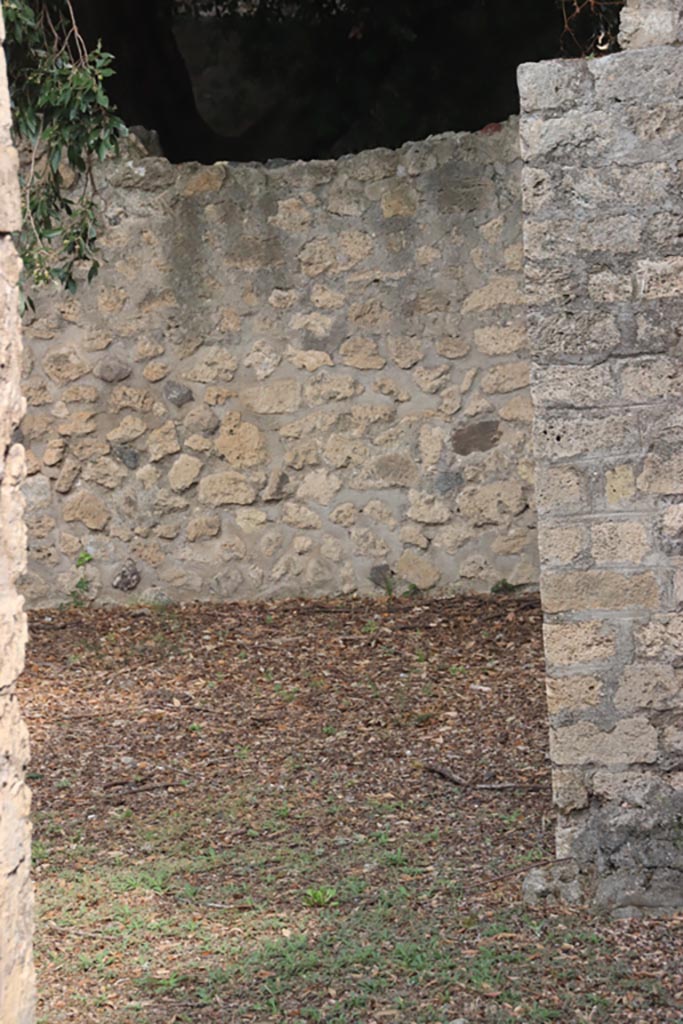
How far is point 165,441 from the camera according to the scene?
6914 mm

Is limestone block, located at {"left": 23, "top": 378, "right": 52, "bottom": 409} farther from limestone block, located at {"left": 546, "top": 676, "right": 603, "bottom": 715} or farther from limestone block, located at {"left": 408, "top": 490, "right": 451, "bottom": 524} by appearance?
limestone block, located at {"left": 546, "top": 676, "right": 603, "bottom": 715}

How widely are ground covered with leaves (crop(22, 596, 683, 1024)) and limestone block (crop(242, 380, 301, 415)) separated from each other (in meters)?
0.97

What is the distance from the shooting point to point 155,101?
830cm

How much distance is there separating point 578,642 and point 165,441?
3556 millimetres

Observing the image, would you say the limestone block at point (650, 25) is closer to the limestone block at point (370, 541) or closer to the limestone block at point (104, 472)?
the limestone block at point (370, 541)

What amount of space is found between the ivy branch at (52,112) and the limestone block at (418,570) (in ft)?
6.63

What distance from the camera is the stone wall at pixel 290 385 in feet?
21.9

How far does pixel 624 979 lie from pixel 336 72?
7.53 metres

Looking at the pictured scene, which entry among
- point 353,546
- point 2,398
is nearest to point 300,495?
point 353,546

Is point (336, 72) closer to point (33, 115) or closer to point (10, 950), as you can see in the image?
point (33, 115)

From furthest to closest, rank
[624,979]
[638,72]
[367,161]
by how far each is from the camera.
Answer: [367,161] → [638,72] → [624,979]

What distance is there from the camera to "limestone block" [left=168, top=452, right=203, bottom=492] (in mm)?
6906

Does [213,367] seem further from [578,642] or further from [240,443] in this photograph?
[578,642]

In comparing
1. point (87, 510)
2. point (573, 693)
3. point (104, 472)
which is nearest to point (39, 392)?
point (104, 472)
